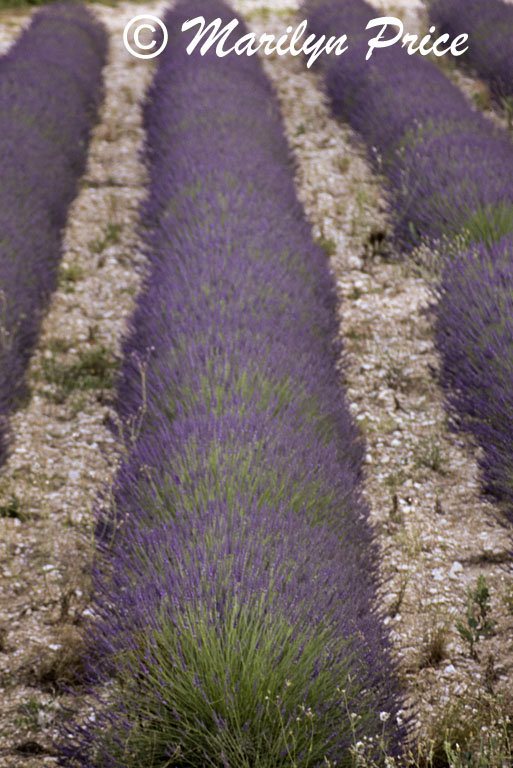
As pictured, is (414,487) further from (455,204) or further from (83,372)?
(455,204)

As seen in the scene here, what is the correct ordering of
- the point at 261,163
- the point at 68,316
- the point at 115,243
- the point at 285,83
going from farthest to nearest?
1. the point at 285,83
2. the point at 115,243
3. the point at 261,163
4. the point at 68,316

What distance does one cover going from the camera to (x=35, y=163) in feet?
18.5

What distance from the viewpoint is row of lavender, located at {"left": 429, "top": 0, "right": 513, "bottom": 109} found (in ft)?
25.4

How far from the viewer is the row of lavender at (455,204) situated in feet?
11.6

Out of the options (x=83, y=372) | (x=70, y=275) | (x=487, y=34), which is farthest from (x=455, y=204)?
(x=487, y=34)

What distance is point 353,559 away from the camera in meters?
2.70

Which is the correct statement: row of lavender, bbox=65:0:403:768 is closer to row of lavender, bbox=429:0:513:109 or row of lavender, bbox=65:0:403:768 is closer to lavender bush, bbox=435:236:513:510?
lavender bush, bbox=435:236:513:510

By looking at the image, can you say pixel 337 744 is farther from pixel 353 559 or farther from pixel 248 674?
pixel 353 559

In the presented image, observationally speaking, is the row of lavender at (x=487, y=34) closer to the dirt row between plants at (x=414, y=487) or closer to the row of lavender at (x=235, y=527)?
the dirt row between plants at (x=414, y=487)

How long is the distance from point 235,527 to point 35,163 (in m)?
3.92

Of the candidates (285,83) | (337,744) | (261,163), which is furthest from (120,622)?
(285,83)

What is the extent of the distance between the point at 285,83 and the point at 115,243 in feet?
13.3

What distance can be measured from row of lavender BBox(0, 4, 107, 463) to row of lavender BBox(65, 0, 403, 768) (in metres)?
0.64

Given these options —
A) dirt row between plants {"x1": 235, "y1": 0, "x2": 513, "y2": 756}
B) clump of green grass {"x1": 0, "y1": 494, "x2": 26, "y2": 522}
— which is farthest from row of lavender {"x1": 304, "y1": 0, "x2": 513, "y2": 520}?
clump of green grass {"x1": 0, "y1": 494, "x2": 26, "y2": 522}
